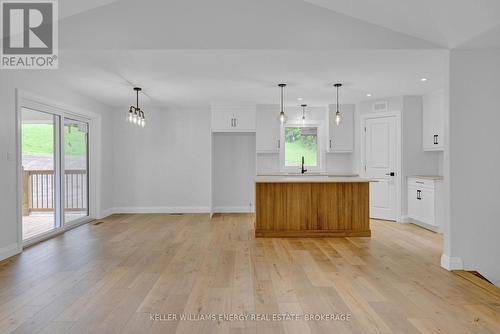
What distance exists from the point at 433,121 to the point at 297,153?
2751 millimetres

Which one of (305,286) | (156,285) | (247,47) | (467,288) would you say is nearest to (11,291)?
(156,285)

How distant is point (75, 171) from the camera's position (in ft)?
19.7

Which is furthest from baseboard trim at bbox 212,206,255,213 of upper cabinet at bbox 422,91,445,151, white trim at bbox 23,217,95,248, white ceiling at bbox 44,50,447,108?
upper cabinet at bbox 422,91,445,151

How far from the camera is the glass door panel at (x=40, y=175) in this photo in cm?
491

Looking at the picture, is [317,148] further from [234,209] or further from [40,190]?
[40,190]

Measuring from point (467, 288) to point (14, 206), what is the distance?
523 cm

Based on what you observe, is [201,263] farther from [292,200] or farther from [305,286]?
[292,200]

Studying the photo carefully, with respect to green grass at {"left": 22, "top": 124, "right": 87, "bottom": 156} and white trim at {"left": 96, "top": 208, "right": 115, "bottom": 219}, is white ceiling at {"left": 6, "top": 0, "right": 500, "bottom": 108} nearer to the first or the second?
green grass at {"left": 22, "top": 124, "right": 87, "bottom": 156}

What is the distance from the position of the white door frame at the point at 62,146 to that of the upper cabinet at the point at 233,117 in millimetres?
2386

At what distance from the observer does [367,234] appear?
500 cm

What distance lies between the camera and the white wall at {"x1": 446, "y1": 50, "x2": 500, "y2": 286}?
11.5 ft

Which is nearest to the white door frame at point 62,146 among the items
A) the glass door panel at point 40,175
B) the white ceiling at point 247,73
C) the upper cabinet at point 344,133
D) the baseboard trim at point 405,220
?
the glass door panel at point 40,175

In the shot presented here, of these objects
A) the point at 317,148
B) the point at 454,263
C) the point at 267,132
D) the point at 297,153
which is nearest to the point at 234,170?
the point at 267,132

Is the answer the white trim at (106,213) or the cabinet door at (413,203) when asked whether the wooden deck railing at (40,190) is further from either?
the cabinet door at (413,203)
